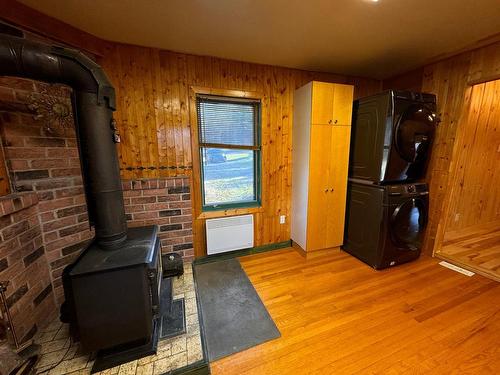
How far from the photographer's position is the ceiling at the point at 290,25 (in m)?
1.36

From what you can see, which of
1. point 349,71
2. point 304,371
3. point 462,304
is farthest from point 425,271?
point 349,71

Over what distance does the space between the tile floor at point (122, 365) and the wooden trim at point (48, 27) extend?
2059mm

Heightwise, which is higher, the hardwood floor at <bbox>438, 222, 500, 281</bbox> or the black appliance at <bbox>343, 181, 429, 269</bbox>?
the black appliance at <bbox>343, 181, 429, 269</bbox>

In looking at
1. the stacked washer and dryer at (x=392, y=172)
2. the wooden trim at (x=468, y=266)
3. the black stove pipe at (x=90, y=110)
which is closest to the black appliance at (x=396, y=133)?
the stacked washer and dryer at (x=392, y=172)

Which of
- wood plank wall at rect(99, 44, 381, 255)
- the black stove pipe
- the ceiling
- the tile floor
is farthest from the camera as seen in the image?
wood plank wall at rect(99, 44, 381, 255)

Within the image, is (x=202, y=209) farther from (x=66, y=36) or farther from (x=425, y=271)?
(x=425, y=271)

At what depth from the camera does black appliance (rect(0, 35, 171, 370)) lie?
103 cm

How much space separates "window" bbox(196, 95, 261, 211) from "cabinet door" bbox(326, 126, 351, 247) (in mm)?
874

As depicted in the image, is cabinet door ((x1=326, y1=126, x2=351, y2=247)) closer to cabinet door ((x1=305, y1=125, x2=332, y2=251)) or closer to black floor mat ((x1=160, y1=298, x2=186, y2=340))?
cabinet door ((x1=305, y1=125, x2=332, y2=251))

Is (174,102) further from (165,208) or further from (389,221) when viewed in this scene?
(389,221)

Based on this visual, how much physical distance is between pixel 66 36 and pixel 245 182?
6.60ft

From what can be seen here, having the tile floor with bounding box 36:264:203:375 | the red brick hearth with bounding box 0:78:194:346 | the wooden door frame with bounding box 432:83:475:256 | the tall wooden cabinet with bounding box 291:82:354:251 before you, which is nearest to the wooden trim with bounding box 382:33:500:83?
the wooden door frame with bounding box 432:83:475:256

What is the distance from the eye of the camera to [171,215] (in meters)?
2.13

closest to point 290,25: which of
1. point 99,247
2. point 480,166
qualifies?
point 99,247
